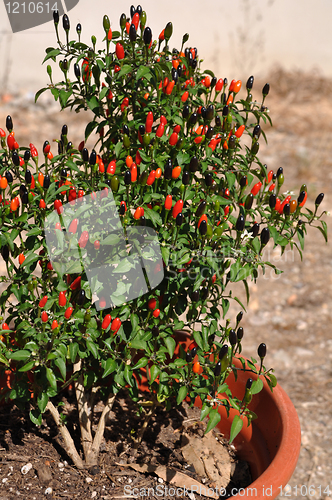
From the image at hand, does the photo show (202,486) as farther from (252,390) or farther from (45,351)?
(45,351)

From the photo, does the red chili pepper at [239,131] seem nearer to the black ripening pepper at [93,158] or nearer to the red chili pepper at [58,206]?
the black ripening pepper at [93,158]

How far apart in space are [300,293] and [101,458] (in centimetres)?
253

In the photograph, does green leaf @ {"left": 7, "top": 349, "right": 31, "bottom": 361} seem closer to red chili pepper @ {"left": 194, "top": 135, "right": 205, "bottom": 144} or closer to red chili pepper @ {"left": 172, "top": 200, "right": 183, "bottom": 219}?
red chili pepper @ {"left": 172, "top": 200, "right": 183, "bottom": 219}

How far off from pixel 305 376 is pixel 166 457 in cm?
154

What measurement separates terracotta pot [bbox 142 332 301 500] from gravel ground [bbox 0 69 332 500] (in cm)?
64

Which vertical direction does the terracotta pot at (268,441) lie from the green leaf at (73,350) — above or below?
below

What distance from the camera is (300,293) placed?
157 inches

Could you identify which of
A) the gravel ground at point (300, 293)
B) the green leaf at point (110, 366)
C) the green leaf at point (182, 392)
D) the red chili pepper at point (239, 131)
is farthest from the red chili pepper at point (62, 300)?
the gravel ground at point (300, 293)

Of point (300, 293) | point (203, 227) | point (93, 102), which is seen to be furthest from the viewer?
point (300, 293)

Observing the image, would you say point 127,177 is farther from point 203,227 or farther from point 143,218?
point 203,227

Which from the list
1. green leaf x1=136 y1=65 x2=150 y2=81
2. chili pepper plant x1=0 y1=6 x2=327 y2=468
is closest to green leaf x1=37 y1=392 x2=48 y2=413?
chili pepper plant x1=0 y1=6 x2=327 y2=468

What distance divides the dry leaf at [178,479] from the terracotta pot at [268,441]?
8.8 inches

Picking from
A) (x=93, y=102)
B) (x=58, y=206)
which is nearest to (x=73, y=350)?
(x=58, y=206)

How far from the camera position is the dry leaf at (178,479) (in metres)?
1.77
